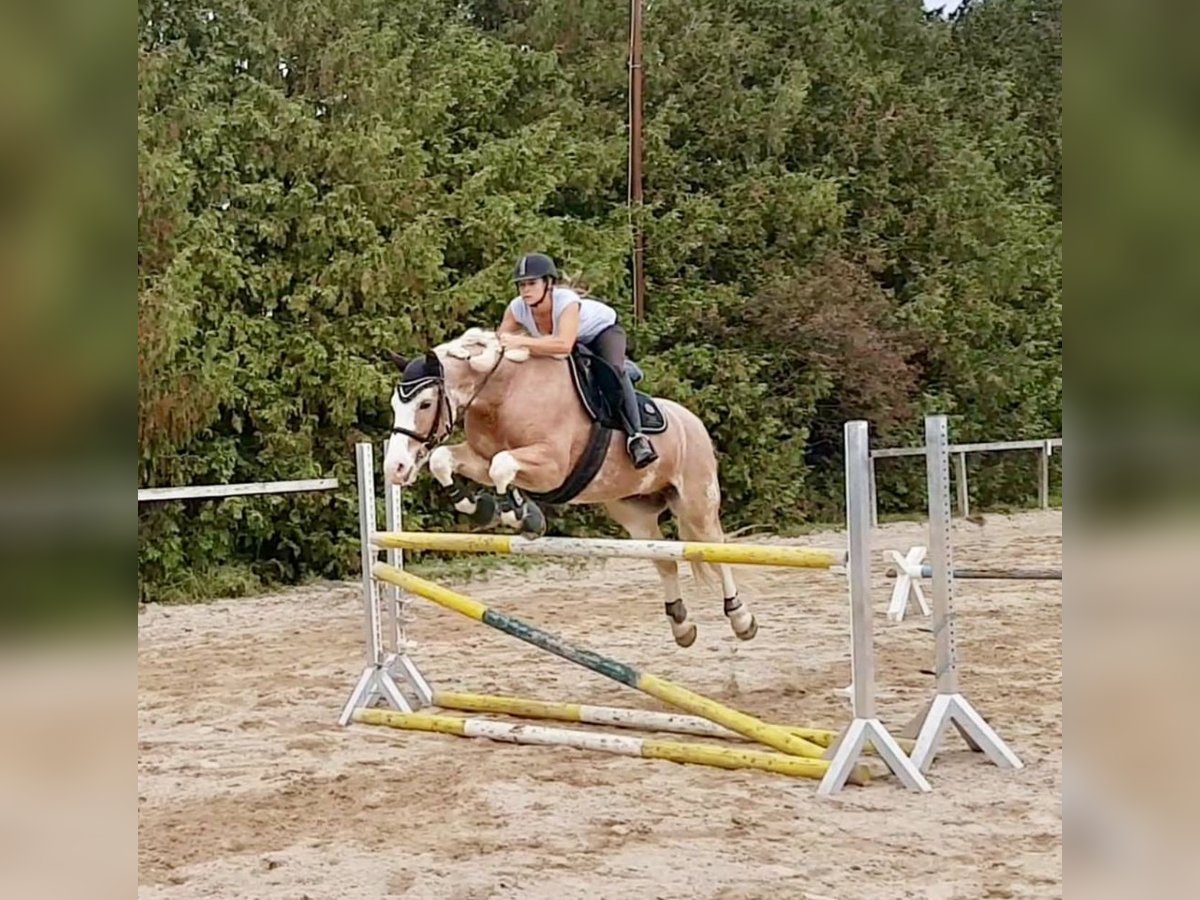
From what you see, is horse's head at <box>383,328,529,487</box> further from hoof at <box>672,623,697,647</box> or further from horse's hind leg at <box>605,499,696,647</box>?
hoof at <box>672,623,697,647</box>

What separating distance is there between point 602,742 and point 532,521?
64cm

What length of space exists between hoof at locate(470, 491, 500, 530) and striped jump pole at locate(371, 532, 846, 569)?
10cm

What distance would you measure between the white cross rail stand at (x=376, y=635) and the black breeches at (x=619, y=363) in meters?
0.78

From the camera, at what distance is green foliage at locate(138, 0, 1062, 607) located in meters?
7.14

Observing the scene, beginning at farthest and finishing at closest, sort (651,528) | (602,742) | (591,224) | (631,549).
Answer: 1. (591,224)
2. (651,528)
3. (602,742)
4. (631,549)

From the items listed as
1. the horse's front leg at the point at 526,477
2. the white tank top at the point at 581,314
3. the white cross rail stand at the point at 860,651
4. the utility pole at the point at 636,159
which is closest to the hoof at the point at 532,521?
the horse's front leg at the point at 526,477

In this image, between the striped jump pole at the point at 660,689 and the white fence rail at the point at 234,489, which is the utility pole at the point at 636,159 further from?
the striped jump pole at the point at 660,689

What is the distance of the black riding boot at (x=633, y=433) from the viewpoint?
11.3 ft

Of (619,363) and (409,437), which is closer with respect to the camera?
(409,437)

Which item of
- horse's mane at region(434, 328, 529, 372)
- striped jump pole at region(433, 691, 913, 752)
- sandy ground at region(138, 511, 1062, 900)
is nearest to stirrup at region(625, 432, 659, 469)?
horse's mane at region(434, 328, 529, 372)

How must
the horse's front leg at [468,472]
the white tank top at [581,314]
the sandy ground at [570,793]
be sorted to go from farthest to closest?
the white tank top at [581,314] < the horse's front leg at [468,472] < the sandy ground at [570,793]

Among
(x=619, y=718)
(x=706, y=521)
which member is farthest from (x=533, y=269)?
(x=619, y=718)

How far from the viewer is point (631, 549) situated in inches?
122

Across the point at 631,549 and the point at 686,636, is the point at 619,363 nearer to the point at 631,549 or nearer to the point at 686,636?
the point at 631,549
